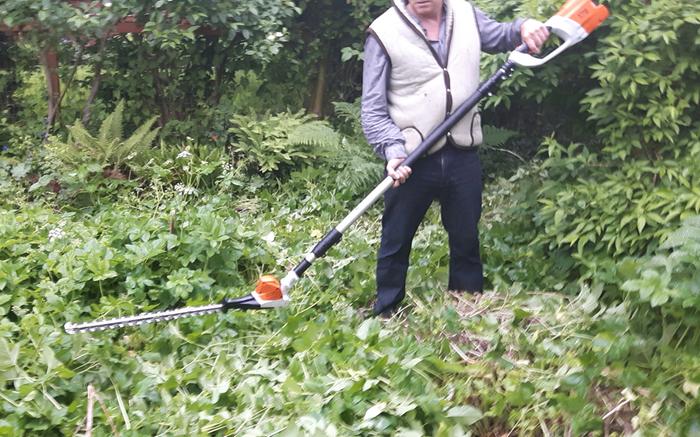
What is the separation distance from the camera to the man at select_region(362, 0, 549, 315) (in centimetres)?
306

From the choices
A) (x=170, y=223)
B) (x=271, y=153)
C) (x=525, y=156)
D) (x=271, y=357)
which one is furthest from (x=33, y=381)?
(x=525, y=156)

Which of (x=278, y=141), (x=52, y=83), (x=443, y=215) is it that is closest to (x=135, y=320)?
(x=443, y=215)

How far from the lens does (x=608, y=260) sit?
3.30 metres

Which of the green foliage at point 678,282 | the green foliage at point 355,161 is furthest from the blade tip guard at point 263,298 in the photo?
the green foliage at point 355,161

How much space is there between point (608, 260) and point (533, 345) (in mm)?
720

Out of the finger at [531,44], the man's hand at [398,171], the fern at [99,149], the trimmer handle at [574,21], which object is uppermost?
the trimmer handle at [574,21]

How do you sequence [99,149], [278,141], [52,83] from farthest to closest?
[52,83] → [278,141] → [99,149]

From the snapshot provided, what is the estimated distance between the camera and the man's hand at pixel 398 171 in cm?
301

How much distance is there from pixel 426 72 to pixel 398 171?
0.48m

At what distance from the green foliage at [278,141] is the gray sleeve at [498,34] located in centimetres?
216

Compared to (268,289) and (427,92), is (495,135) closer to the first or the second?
(427,92)

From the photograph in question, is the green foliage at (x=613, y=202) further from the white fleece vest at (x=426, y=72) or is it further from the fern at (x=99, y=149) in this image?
the fern at (x=99, y=149)

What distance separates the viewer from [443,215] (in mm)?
3414

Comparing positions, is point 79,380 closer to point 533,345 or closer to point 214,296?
point 214,296
